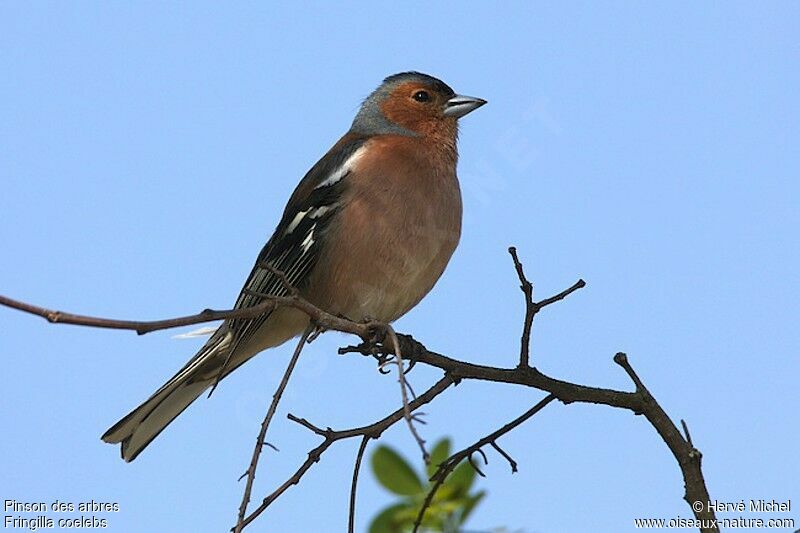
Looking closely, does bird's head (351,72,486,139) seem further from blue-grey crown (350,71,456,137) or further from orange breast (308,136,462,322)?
orange breast (308,136,462,322)

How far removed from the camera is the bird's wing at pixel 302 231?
616 centimetres

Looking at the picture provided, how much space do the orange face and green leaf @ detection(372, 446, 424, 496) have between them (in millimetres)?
4626

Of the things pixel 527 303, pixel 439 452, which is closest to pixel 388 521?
pixel 439 452

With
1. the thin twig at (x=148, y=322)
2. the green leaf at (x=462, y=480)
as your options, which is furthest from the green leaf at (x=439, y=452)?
the thin twig at (x=148, y=322)

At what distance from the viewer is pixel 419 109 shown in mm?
7469

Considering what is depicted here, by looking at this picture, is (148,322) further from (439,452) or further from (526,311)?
(526,311)

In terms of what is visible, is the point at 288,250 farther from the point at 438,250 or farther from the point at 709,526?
the point at 709,526

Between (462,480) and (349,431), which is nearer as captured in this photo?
(462,480)

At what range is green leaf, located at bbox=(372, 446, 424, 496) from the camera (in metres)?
2.73

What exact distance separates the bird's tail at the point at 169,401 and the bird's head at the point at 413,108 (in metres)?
2.03

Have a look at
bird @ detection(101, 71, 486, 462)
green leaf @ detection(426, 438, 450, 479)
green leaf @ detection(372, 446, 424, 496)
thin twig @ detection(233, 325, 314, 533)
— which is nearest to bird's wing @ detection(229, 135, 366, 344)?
bird @ detection(101, 71, 486, 462)

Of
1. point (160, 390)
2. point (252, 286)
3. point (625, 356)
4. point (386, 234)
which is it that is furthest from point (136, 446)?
point (625, 356)

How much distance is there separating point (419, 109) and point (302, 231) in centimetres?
159

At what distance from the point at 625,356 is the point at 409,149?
2915 millimetres
